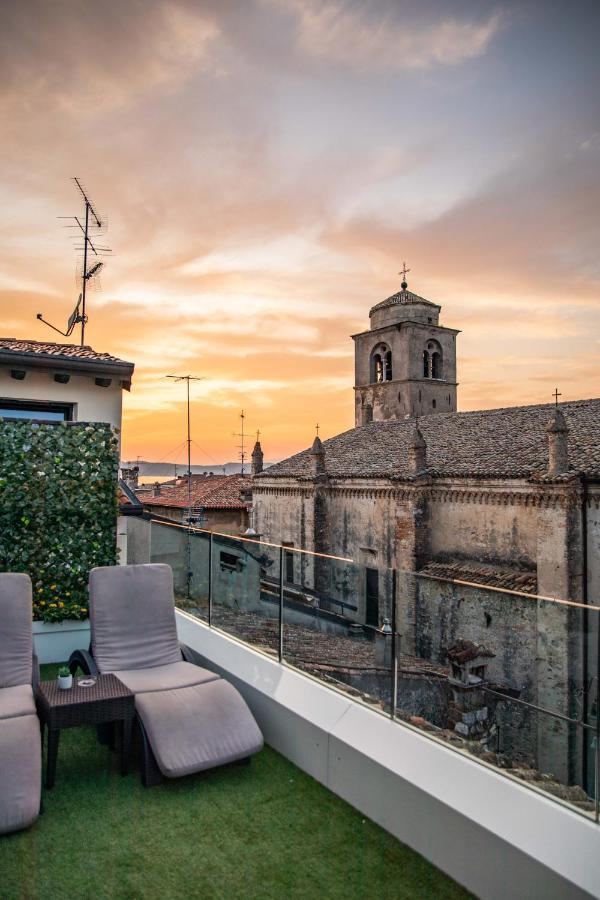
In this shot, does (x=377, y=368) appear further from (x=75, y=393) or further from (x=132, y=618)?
(x=132, y=618)

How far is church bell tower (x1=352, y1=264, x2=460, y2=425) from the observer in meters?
35.4

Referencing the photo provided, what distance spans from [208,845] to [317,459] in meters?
21.6

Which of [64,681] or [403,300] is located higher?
[403,300]

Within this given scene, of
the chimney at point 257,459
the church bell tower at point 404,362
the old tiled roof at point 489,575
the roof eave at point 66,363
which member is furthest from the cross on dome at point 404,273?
the roof eave at point 66,363

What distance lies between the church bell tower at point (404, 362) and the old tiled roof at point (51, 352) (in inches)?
987

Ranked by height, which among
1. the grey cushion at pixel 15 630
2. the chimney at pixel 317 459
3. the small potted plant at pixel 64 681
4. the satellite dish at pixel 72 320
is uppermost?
the satellite dish at pixel 72 320

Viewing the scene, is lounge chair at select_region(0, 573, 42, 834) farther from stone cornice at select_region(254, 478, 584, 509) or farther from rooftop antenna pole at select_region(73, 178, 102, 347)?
stone cornice at select_region(254, 478, 584, 509)

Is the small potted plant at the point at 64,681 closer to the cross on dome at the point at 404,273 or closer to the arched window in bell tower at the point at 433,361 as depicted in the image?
the arched window in bell tower at the point at 433,361

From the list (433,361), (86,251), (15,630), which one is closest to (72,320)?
(86,251)

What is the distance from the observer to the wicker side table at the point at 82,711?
407 centimetres

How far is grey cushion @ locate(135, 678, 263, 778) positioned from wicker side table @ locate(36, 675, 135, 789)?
0.41ft

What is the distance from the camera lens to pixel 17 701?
4188 mm

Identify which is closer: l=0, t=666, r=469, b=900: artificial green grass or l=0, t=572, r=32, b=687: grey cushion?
l=0, t=666, r=469, b=900: artificial green grass

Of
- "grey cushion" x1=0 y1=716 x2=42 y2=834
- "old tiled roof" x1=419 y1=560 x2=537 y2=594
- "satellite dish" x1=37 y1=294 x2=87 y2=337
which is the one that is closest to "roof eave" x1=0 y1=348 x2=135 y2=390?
"satellite dish" x1=37 y1=294 x2=87 y2=337
